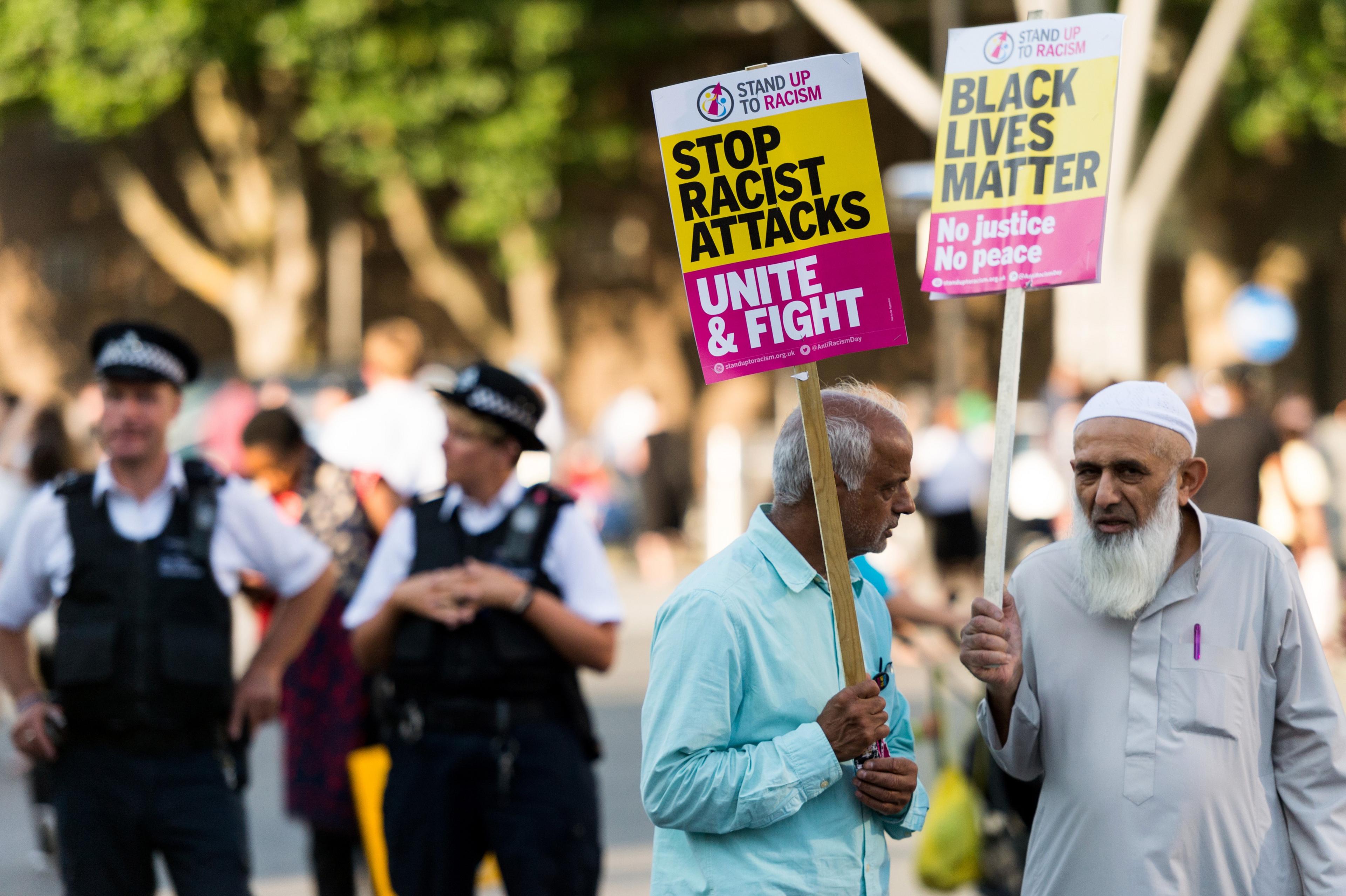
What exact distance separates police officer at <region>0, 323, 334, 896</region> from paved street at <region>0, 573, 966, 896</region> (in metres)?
2.62

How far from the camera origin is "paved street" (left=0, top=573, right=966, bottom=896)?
280 inches

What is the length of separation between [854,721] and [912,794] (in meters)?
0.23

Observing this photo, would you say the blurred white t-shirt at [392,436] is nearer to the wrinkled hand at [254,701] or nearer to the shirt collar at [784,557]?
the wrinkled hand at [254,701]

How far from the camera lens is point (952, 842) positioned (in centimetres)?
559

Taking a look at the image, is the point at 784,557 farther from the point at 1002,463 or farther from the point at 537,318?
the point at 537,318

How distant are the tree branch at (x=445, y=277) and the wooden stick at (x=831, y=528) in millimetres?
25114

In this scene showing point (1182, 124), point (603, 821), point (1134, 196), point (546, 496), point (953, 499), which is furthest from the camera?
point (953, 499)

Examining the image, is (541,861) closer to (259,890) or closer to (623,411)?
(259,890)

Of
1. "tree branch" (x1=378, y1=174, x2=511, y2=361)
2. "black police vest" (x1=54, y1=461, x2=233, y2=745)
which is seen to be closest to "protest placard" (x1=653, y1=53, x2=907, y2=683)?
"black police vest" (x1=54, y1=461, x2=233, y2=745)

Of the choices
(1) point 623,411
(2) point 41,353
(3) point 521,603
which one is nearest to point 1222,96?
(1) point 623,411

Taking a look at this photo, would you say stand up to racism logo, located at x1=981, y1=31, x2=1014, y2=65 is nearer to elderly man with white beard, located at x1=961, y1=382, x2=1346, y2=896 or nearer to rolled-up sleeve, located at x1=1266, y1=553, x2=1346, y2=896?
elderly man with white beard, located at x1=961, y1=382, x2=1346, y2=896

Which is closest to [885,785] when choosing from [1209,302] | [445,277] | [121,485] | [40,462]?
[121,485]

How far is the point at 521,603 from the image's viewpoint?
15.1 feet

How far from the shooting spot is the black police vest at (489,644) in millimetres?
4633
